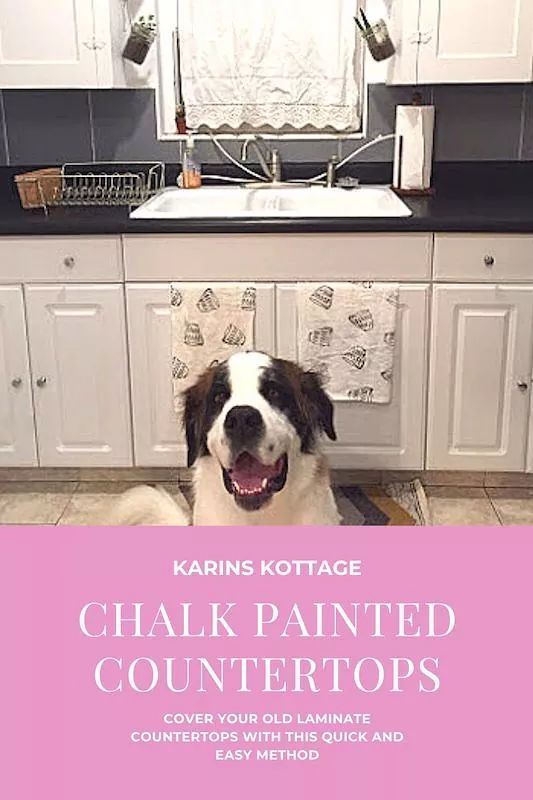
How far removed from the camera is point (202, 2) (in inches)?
127

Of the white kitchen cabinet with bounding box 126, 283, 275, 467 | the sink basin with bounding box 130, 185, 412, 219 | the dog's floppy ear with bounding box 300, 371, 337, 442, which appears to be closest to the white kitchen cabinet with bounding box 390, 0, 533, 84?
the sink basin with bounding box 130, 185, 412, 219

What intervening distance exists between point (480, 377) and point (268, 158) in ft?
3.65

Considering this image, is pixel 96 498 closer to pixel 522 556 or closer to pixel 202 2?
pixel 202 2

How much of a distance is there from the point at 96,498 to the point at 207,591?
8.27 feet

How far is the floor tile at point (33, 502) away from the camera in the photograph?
295cm

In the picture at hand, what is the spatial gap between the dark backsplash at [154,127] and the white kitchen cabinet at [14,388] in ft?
2.50

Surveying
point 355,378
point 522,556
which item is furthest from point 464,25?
point 522,556

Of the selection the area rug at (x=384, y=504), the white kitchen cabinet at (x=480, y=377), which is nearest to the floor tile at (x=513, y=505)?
the white kitchen cabinet at (x=480, y=377)

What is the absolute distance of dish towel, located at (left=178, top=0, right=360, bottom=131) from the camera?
322cm

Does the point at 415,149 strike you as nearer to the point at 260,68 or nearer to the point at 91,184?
the point at 260,68

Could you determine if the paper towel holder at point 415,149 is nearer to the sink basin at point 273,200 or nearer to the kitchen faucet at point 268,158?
the sink basin at point 273,200

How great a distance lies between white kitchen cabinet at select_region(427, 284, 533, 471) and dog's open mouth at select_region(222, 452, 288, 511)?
1278mm

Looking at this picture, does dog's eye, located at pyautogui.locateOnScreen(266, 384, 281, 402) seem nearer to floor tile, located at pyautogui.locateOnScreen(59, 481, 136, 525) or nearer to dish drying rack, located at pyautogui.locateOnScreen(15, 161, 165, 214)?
floor tile, located at pyautogui.locateOnScreen(59, 481, 136, 525)

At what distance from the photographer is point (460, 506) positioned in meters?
2.97
